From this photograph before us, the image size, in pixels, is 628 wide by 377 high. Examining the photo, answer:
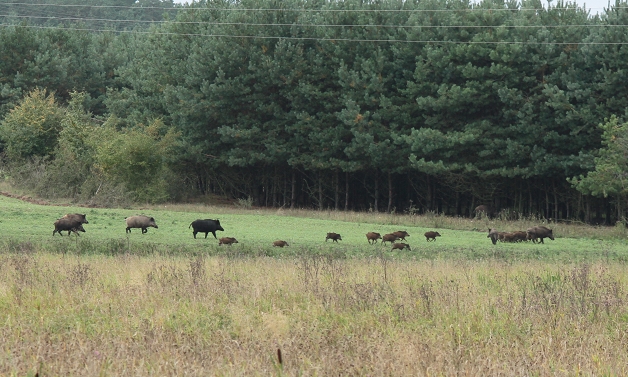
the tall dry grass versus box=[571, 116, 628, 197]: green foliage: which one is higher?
box=[571, 116, 628, 197]: green foliage

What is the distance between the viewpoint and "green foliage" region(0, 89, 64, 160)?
60188 mm

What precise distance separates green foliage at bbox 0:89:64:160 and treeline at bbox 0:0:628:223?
0.84ft

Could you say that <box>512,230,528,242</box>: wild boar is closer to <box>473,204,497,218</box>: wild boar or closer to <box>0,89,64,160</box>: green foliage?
<box>473,204,497,218</box>: wild boar

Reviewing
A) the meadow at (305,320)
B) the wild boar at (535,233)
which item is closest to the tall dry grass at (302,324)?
the meadow at (305,320)

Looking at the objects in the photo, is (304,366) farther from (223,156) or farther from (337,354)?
(223,156)

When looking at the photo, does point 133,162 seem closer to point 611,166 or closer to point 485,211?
point 485,211

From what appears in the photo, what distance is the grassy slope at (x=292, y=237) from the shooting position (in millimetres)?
25516

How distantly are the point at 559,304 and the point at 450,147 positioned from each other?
135 ft

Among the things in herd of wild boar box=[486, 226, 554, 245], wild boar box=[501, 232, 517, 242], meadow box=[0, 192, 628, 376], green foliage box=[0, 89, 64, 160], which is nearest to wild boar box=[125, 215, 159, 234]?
meadow box=[0, 192, 628, 376]

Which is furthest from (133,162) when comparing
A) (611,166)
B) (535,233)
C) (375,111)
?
(611,166)

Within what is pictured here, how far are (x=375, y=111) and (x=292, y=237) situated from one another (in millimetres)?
24990

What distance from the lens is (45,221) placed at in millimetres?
34406

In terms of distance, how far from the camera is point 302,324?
10445 mm

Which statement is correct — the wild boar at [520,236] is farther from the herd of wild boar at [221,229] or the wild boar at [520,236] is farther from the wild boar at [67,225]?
the wild boar at [67,225]
